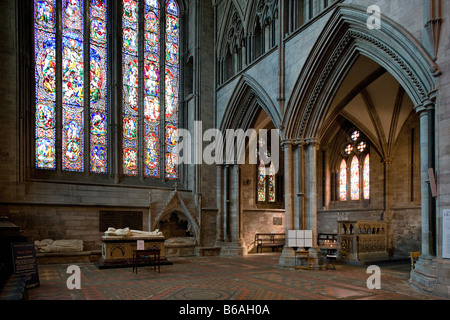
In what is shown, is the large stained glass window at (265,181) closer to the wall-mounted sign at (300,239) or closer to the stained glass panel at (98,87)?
the wall-mounted sign at (300,239)

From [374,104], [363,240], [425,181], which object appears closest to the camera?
[425,181]

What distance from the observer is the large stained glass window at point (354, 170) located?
18.1 metres

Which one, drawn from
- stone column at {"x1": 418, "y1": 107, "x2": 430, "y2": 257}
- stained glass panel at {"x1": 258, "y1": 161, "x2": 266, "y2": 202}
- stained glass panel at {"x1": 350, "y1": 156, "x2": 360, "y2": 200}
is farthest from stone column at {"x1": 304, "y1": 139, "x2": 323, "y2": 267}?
stained glass panel at {"x1": 258, "y1": 161, "x2": 266, "y2": 202}

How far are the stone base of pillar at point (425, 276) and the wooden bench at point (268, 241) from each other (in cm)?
979

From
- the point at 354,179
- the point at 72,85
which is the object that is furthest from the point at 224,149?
the point at 72,85

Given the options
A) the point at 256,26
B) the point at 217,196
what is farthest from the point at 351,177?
the point at 256,26

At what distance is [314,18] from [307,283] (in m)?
7.91

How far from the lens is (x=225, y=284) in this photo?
30.8 ft

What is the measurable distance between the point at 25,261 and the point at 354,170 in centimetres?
1488

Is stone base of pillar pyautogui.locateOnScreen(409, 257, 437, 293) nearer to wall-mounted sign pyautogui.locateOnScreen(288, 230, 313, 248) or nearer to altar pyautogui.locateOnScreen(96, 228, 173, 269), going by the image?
wall-mounted sign pyautogui.locateOnScreen(288, 230, 313, 248)

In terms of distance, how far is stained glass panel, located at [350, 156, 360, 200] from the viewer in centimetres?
1860

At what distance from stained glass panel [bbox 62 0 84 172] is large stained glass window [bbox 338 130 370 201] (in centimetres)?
1216

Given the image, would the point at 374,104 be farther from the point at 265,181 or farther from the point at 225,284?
the point at 225,284
